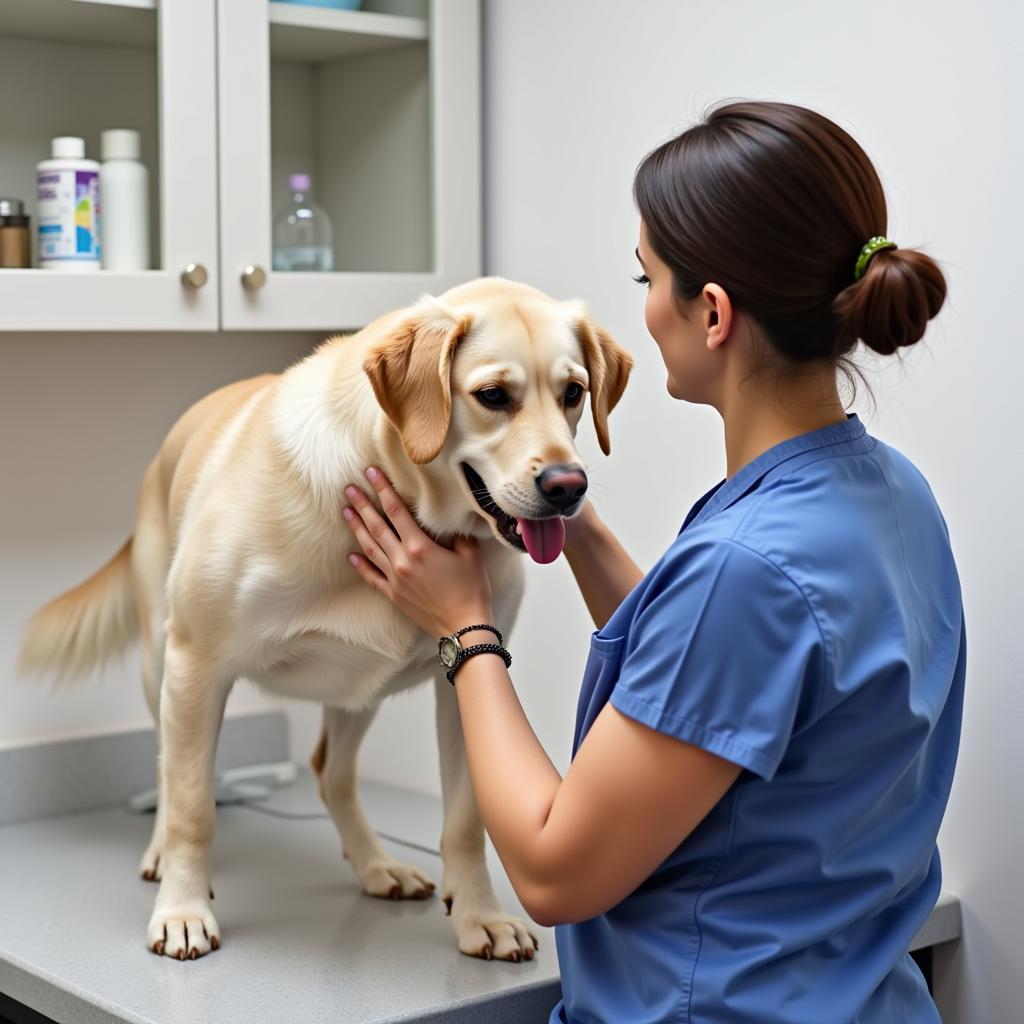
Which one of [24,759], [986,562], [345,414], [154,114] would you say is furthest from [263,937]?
[154,114]

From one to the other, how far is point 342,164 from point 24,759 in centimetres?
91

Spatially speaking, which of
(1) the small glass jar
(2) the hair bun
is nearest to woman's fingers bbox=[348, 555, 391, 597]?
(2) the hair bun

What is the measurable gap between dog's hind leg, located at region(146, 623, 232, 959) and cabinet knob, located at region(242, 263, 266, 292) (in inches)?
20.7

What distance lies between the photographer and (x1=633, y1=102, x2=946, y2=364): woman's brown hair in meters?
0.93

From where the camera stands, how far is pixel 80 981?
125cm

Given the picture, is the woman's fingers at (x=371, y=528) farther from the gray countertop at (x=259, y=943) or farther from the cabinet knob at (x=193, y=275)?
the cabinet knob at (x=193, y=275)

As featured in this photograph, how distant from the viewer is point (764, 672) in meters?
0.90

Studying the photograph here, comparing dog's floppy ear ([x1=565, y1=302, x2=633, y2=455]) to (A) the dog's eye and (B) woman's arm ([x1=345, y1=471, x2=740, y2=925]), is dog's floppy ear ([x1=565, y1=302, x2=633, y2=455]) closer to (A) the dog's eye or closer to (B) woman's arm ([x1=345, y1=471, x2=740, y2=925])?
(A) the dog's eye

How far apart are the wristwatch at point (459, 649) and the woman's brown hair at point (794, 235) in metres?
0.34

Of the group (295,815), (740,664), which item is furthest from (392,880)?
(740,664)

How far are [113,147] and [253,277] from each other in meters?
0.22

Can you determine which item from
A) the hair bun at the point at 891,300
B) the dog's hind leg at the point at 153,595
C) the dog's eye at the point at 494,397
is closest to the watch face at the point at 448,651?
the dog's eye at the point at 494,397

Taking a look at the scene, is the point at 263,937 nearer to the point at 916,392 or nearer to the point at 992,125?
the point at 916,392

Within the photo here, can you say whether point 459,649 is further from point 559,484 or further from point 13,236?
point 13,236
